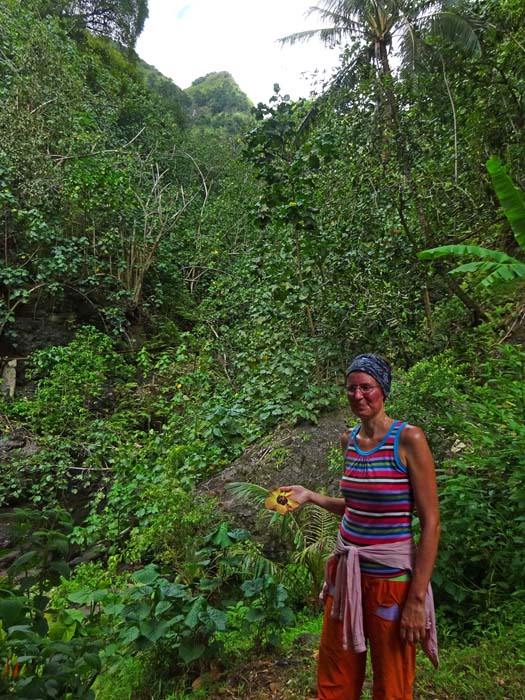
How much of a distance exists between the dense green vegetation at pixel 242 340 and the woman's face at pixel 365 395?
1342mm

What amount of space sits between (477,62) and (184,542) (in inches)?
322

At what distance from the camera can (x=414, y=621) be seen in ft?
4.93

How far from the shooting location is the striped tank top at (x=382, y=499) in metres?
1.57

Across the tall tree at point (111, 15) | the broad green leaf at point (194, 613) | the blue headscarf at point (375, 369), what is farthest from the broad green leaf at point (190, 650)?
the tall tree at point (111, 15)

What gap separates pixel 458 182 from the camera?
6.38m

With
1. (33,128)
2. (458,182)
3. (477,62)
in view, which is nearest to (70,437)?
(33,128)

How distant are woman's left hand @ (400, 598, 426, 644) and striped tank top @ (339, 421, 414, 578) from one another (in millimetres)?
114

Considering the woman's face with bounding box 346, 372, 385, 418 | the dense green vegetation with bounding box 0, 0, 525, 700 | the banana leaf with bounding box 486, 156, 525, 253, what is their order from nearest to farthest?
the woman's face with bounding box 346, 372, 385, 418
the dense green vegetation with bounding box 0, 0, 525, 700
the banana leaf with bounding box 486, 156, 525, 253

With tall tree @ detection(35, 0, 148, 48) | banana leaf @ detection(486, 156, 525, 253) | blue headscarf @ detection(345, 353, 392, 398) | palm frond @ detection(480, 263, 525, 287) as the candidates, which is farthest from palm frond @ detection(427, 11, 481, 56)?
tall tree @ detection(35, 0, 148, 48)

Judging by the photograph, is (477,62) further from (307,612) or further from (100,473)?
(100,473)

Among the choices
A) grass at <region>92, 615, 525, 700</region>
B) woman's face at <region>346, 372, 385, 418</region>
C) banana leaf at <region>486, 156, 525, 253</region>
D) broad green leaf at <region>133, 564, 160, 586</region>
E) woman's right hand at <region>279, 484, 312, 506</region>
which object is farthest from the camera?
banana leaf at <region>486, 156, 525, 253</region>

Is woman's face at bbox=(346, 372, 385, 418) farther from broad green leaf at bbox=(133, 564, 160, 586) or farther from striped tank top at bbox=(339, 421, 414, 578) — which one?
broad green leaf at bbox=(133, 564, 160, 586)

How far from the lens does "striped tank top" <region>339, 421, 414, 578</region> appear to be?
1.57 meters

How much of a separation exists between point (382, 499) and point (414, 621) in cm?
44
